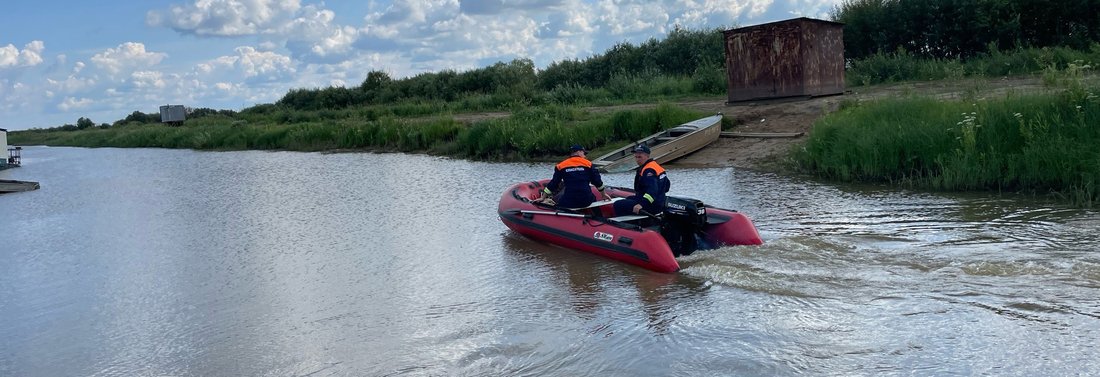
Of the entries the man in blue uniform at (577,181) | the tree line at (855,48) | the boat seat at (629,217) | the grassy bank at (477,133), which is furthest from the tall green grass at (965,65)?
the boat seat at (629,217)

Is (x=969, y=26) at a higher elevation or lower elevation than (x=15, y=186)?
higher

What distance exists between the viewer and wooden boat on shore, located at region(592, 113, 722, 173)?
16.1m

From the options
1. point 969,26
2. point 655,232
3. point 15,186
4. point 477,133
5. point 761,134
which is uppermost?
point 969,26

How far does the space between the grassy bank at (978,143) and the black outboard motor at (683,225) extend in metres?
4.26

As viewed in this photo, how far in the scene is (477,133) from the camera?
2130 cm

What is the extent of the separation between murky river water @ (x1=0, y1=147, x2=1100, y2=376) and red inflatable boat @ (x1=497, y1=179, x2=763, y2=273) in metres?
0.18

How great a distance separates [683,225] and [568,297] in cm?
147

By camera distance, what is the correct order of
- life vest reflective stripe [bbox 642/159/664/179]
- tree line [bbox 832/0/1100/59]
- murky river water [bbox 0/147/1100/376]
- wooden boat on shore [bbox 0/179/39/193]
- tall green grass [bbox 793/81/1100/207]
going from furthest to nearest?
tree line [bbox 832/0/1100/59]
wooden boat on shore [bbox 0/179/39/193]
tall green grass [bbox 793/81/1100/207]
life vest reflective stripe [bbox 642/159/664/179]
murky river water [bbox 0/147/1100/376]

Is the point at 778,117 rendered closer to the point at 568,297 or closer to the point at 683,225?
the point at 683,225

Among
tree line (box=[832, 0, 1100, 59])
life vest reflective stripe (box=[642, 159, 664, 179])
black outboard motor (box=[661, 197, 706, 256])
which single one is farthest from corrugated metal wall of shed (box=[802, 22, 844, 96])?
black outboard motor (box=[661, 197, 706, 256])

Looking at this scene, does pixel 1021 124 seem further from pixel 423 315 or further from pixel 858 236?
pixel 423 315

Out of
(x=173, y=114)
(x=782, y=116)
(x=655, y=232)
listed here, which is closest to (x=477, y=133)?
(x=782, y=116)

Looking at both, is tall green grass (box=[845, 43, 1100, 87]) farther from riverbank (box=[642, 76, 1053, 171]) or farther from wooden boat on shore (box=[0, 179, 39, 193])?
wooden boat on shore (box=[0, 179, 39, 193])

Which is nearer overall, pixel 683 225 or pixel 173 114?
pixel 683 225
